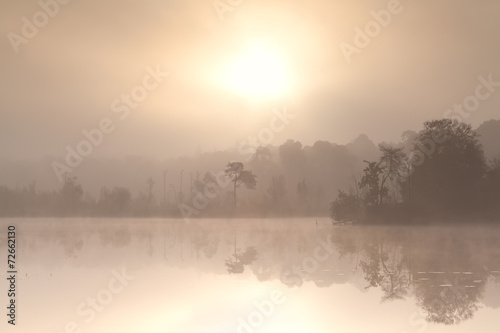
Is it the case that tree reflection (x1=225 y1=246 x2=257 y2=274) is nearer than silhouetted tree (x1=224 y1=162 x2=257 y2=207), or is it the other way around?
tree reflection (x1=225 y1=246 x2=257 y2=274)

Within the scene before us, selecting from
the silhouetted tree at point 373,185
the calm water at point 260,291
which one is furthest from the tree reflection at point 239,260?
the silhouetted tree at point 373,185

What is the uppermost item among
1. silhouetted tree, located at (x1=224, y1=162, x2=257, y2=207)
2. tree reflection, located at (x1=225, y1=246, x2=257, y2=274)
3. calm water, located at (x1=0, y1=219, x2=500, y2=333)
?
silhouetted tree, located at (x1=224, y1=162, x2=257, y2=207)

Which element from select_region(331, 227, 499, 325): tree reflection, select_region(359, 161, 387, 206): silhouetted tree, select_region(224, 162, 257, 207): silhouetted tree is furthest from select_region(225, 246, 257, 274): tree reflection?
select_region(224, 162, 257, 207): silhouetted tree

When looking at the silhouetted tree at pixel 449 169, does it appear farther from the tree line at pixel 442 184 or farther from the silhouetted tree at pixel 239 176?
the silhouetted tree at pixel 239 176

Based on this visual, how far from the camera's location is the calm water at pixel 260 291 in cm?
1036

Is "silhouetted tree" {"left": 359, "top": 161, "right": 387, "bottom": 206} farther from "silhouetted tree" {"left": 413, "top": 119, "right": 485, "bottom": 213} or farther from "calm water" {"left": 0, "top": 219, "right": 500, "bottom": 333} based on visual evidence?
"calm water" {"left": 0, "top": 219, "right": 500, "bottom": 333}

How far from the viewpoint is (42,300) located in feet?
41.4

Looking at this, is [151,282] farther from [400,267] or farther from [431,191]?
[431,191]

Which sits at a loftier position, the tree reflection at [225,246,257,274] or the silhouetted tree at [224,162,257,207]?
the silhouetted tree at [224,162,257,207]

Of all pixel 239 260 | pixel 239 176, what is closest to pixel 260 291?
pixel 239 260

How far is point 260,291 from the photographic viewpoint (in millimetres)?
13562

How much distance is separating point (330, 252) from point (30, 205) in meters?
63.6

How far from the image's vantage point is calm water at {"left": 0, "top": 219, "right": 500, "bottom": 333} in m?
10.4

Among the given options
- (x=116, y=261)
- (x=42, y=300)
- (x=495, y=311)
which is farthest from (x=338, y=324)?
(x=116, y=261)
